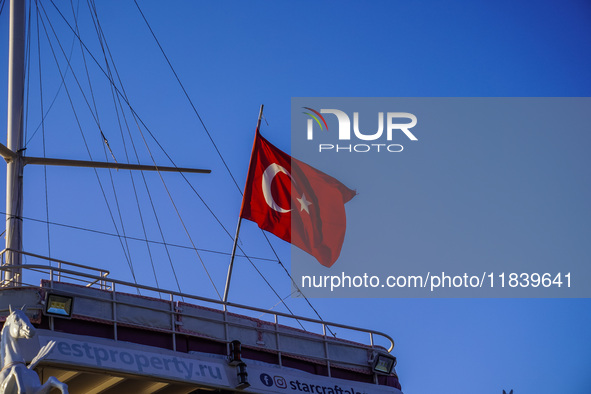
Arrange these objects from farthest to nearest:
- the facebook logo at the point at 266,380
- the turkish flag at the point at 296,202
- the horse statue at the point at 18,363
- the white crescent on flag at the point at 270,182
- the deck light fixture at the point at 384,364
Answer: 1. the white crescent on flag at the point at 270,182
2. the turkish flag at the point at 296,202
3. the deck light fixture at the point at 384,364
4. the facebook logo at the point at 266,380
5. the horse statue at the point at 18,363

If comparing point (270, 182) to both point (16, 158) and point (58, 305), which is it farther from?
point (58, 305)

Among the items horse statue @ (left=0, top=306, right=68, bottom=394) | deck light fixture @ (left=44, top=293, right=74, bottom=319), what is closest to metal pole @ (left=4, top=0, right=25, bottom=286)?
deck light fixture @ (left=44, top=293, right=74, bottom=319)

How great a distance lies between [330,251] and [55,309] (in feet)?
37.8

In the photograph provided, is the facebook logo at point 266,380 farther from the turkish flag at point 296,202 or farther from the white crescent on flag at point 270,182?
the white crescent on flag at point 270,182

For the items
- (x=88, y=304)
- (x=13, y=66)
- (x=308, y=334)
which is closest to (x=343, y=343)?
(x=308, y=334)

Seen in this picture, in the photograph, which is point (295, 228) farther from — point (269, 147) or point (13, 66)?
point (13, 66)

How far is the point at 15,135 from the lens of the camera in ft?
82.8

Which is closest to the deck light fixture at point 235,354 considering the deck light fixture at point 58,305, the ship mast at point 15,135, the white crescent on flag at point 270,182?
the deck light fixture at point 58,305

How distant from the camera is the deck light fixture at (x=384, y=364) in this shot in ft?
73.3

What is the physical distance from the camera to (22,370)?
15.4m

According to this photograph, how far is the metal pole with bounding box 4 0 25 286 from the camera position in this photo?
77.6ft

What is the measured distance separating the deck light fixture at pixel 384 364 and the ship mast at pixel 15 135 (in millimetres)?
9195

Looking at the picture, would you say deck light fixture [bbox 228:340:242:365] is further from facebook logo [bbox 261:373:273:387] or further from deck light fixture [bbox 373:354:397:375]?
deck light fixture [bbox 373:354:397:375]

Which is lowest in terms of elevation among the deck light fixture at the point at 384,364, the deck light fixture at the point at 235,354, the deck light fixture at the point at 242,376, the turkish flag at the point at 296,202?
the deck light fixture at the point at 242,376
